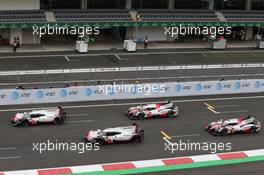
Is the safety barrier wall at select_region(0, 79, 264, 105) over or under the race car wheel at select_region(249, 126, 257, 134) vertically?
over

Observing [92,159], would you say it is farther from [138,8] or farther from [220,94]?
[138,8]

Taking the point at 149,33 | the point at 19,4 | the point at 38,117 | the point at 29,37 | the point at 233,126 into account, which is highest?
the point at 19,4

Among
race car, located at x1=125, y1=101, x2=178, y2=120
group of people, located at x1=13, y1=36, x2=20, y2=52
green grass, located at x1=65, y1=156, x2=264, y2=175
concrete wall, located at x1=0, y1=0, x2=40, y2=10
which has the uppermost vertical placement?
concrete wall, located at x1=0, y1=0, x2=40, y2=10

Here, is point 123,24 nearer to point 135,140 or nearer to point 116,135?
point 135,140

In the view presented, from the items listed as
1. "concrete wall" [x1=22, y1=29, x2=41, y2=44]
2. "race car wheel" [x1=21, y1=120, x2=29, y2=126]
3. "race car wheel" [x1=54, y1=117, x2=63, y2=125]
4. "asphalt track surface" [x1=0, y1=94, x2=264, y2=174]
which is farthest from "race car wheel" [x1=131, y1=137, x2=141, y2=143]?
"concrete wall" [x1=22, y1=29, x2=41, y2=44]

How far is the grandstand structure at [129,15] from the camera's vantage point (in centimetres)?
6084

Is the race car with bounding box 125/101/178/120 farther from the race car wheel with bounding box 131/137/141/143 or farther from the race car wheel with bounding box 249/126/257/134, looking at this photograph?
the race car wheel with bounding box 249/126/257/134

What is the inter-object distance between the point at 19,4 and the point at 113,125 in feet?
87.5

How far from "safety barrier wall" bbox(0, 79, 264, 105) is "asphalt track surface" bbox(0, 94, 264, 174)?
69cm

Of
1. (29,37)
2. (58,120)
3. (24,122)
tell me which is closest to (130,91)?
(58,120)

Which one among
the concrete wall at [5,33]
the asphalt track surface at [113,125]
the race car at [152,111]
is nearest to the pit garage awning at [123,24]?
the concrete wall at [5,33]

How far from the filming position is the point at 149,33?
6706cm

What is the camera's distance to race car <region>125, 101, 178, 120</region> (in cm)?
4144

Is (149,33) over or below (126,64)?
over
